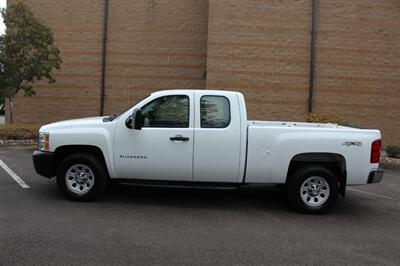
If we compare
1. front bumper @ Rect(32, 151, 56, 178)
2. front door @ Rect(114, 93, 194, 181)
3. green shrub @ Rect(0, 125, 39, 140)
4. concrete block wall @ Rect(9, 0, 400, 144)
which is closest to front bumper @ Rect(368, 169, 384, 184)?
front door @ Rect(114, 93, 194, 181)

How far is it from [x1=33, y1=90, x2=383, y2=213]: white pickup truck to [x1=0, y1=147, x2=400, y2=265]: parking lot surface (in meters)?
0.45

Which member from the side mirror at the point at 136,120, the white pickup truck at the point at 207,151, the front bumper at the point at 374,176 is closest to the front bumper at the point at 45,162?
the white pickup truck at the point at 207,151

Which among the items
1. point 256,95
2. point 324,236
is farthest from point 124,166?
point 256,95

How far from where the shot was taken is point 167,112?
7277 mm

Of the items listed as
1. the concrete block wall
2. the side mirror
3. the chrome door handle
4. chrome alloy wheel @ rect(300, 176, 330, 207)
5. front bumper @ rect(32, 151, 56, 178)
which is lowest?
chrome alloy wheel @ rect(300, 176, 330, 207)

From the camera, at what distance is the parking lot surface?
505 centimetres

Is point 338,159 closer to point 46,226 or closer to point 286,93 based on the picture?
point 46,226

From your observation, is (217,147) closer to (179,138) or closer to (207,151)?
(207,151)

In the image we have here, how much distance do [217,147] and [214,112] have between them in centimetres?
59

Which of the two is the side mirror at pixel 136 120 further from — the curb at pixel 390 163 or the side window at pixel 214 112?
the curb at pixel 390 163

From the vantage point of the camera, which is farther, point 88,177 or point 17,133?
point 17,133

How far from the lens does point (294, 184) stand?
23.6 ft

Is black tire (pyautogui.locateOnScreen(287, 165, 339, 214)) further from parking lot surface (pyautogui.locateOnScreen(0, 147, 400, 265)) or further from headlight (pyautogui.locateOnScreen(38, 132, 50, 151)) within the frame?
headlight (pyautogui.locateOnScreen(38, 132, 50, 151))

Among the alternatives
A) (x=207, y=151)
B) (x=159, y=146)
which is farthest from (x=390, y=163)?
(x=159, y=146)
